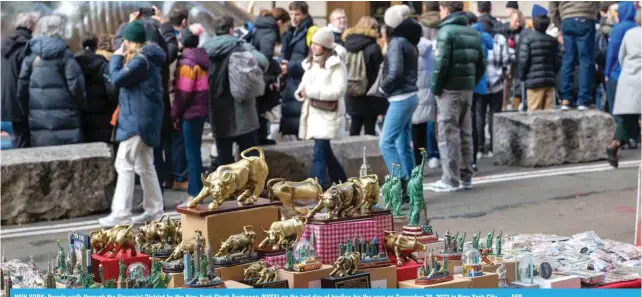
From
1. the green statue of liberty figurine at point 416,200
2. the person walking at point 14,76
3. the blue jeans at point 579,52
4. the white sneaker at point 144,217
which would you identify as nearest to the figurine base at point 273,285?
the green statue of liberty figurine at point 416,200

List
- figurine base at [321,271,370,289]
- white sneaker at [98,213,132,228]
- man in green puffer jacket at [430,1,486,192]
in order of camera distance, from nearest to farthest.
Result: 1. figurine base at [321,271,370,289]
2. white sneaker at [98,213,132,228]
3. man in green puffer jacket at [430,1,486,192]

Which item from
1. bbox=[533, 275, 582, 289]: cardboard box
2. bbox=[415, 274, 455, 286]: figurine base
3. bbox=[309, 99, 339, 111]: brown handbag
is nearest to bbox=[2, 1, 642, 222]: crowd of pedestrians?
bbox=[309, 99, 339, 111]: brown handbag

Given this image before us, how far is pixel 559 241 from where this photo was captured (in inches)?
274

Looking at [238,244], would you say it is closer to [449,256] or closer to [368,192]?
[368,192]

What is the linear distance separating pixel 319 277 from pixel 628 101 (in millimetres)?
8260

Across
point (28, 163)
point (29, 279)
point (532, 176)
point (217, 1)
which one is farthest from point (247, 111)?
point (217, 1)

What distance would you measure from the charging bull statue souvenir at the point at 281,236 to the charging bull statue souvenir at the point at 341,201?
0.24m

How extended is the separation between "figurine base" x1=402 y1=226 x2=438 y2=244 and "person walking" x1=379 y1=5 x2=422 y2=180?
14.4ft

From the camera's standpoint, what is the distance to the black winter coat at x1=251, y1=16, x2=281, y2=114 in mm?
12586

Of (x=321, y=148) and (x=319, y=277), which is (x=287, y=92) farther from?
(x=319, y=277)

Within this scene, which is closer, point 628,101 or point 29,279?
point 29,279

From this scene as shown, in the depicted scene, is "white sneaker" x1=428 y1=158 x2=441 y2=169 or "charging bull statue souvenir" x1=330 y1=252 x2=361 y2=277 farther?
"white sneaker" x1=428 y1=158 x2=441 y2=169

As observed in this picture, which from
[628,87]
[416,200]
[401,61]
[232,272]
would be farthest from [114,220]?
[628,87]

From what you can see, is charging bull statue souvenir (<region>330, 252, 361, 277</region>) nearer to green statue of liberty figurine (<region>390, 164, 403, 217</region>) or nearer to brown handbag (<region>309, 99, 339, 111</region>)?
green statue of liberty figurine (<region>390, 164, 403, 217</region>)
